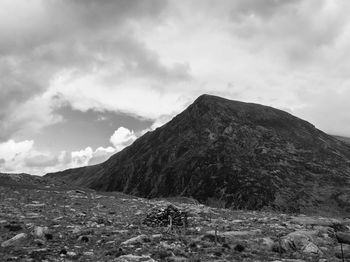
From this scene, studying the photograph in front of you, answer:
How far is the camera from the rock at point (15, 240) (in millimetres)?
17444

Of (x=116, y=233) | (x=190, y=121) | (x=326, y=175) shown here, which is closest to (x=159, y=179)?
(x=190, y=121)

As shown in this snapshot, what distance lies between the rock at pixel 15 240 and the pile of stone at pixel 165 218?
28.9 feet

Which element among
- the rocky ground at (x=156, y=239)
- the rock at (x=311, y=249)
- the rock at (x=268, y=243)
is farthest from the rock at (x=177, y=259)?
the rock at (x=311, y=249)

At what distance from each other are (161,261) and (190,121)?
459 ft

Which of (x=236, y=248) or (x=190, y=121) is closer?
(x=236, y=248)

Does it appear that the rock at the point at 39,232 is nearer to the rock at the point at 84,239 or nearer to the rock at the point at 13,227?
the rock at the point at 13,227

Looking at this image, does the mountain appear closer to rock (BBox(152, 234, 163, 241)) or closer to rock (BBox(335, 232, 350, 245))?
rock (BBox(152, 234, 163, 241))

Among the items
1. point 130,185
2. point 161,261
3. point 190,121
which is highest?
point 190,121

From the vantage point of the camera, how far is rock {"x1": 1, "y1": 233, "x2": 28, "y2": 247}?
1744 centimetres

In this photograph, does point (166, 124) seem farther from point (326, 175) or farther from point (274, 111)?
point (326, 175)

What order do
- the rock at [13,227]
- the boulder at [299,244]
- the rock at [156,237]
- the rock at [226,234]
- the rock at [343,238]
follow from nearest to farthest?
the boulder at [299,244]
the rock at [156,237]
the rock at [226,234]
the rock at [13,227]
the rock at [343,238]

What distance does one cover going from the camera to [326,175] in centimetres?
11712

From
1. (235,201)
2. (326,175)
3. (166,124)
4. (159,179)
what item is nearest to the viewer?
(235,201)

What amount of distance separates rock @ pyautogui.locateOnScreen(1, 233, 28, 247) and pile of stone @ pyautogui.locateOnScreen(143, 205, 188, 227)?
8.80 m
